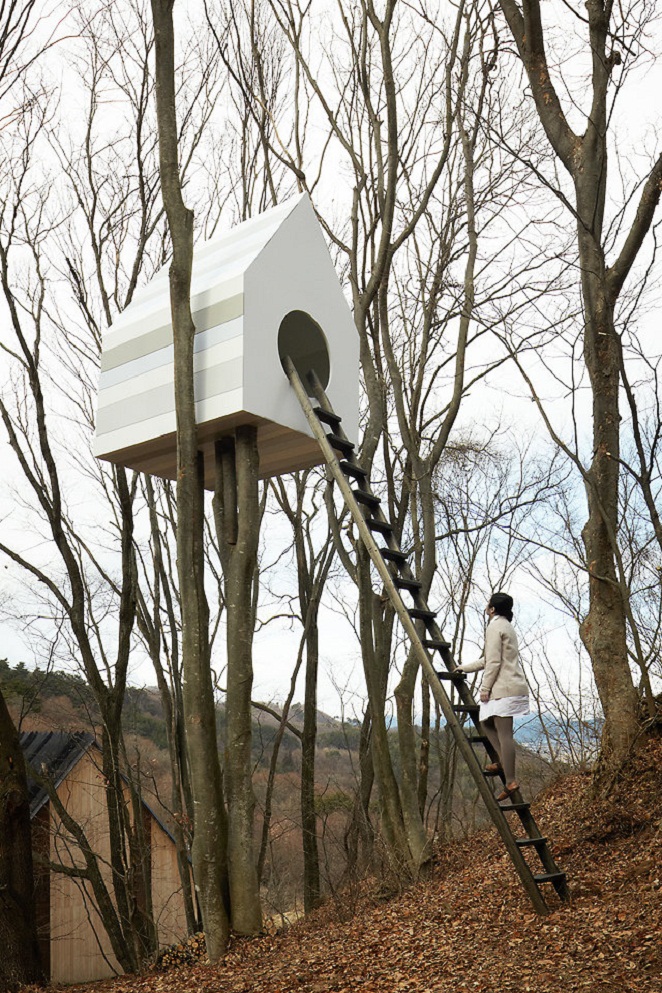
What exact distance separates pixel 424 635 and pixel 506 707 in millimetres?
722

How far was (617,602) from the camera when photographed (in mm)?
6895

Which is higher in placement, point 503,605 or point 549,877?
point 503,605

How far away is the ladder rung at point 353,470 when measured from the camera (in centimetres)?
642

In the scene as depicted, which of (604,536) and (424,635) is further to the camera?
(604,536)

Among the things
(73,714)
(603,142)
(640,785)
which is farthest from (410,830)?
(73,714)

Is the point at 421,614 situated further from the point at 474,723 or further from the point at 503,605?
the point at 474,723

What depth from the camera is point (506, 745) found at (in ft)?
19.4

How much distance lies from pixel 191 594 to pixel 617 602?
319cm

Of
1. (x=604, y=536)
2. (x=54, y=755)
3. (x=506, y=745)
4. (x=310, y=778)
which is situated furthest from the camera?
(x=54, y=755)

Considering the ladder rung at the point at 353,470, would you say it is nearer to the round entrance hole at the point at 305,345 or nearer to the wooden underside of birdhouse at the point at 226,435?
the wooden underside of birdhouse at the point at 226,435

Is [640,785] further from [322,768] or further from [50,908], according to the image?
[322,768]

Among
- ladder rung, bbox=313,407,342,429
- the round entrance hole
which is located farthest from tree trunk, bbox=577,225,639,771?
the round entrance hole

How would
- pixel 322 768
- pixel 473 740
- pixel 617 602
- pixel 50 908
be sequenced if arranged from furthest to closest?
pixel 322 768
pixel 50 908
pixel 617 602
pixel 473 740

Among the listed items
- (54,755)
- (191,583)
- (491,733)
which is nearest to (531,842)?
(491,733)
